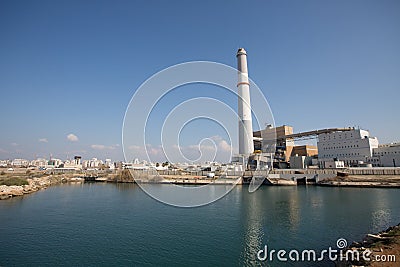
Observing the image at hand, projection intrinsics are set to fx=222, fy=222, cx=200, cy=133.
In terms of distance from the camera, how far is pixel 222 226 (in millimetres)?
9812

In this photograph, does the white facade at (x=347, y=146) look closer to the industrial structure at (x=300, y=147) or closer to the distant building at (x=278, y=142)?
the industrial structure at (x=300, y=147)

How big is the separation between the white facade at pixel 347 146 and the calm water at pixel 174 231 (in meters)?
17.4

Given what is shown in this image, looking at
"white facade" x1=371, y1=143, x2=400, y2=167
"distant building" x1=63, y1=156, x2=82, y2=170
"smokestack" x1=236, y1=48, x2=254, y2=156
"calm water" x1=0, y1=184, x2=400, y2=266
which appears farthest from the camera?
"distant building" x1=63, y1=156, x2=82, y2=170

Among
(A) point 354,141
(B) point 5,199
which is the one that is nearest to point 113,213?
(B) point 5,199

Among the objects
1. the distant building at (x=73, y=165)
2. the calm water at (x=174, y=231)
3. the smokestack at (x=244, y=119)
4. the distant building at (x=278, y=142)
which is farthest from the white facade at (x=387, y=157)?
the distant building at (x=73, y=165)

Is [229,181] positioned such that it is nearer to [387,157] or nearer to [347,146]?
[347,146]

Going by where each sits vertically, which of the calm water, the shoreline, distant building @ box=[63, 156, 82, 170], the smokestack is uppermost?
the smokestack

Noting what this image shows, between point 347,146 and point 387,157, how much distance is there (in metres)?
4.50

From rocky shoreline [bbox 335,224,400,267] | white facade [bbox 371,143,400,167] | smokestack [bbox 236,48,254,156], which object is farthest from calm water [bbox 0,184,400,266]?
smokestack [bbox 236,48,254,156]

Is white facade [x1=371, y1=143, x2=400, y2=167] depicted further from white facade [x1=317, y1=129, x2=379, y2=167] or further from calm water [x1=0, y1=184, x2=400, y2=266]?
calm water [x1=0, y1=184, x2=400, y2=266]

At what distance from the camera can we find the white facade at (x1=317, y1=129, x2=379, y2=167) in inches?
1141

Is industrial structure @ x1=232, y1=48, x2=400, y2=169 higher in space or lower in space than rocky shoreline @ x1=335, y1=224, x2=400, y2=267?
higher

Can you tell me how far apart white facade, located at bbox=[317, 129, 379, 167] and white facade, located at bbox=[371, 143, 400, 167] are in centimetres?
65

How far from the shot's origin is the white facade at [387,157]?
2656cm
